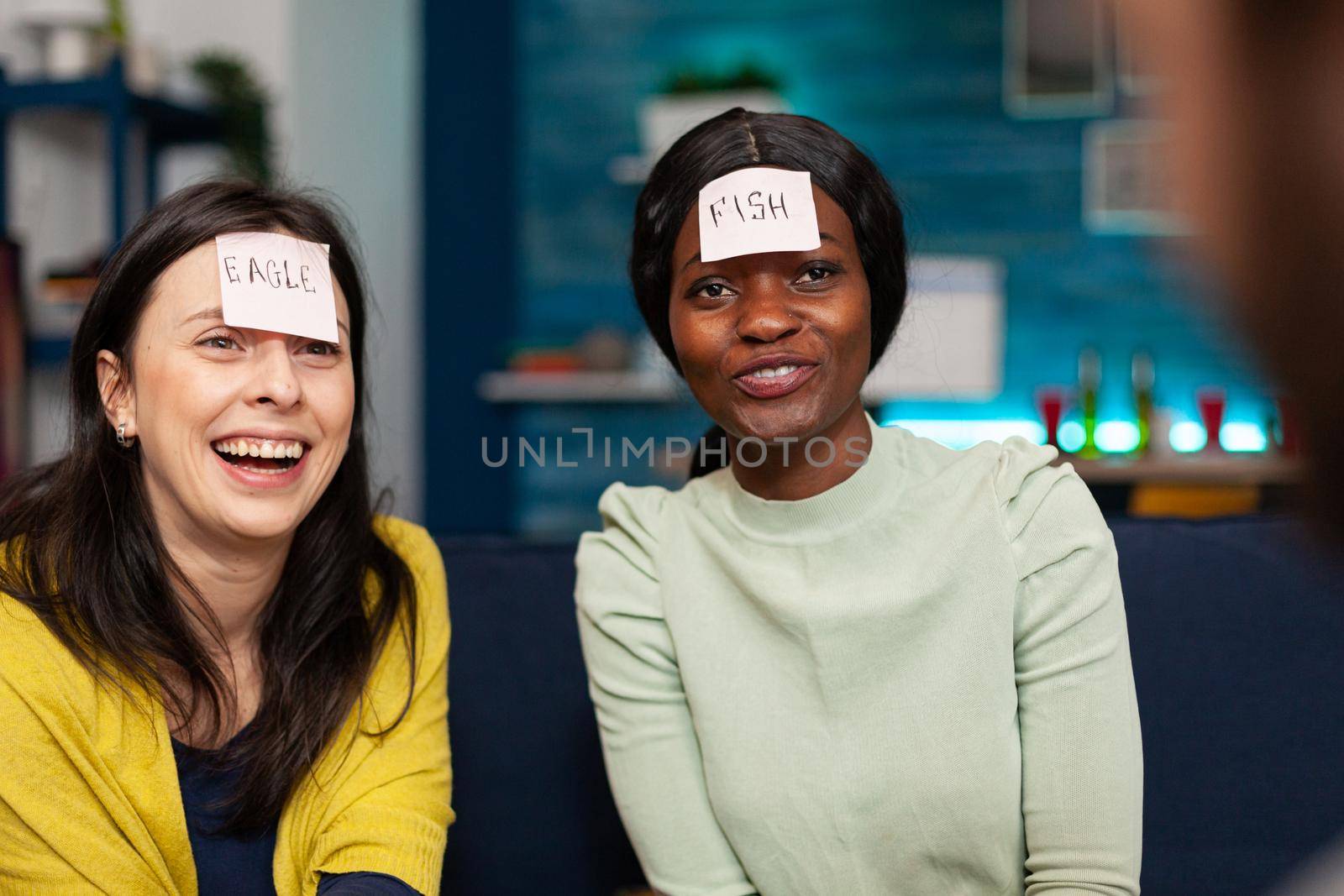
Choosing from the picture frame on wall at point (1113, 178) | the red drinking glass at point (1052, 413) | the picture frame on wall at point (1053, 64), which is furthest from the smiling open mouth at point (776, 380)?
the picture frame on wall at point (1053, 64)

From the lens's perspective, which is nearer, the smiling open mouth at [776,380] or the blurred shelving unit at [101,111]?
the smiling open mouth at [776,380]

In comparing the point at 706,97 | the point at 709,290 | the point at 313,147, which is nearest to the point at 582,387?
the point at 706,97

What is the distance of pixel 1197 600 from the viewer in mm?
1448

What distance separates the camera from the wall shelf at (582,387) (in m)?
4.41

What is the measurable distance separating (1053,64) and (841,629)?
3713 mm

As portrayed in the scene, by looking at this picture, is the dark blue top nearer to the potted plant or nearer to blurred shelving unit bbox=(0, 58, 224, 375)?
blurred shelving unit bbox=(0, 58, 224, 375)

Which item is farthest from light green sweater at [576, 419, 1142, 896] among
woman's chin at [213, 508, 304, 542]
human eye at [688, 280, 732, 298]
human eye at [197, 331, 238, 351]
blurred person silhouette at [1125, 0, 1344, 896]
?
blurred person silhouette at [1125, 0, 1344, 896]

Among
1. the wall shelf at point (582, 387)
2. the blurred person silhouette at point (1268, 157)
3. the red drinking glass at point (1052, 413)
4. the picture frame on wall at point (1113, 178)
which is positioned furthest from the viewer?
the wall shelf at point (582, 387)

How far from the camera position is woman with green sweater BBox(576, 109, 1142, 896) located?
1145 mm

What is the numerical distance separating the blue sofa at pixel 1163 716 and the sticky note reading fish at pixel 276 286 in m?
0.46

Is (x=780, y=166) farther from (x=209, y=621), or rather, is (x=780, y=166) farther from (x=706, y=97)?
(x=706, y=97)

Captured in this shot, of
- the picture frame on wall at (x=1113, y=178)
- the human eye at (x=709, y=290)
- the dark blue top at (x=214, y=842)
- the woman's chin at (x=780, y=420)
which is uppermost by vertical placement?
the picture frame on wall at (x=1113, y=178)

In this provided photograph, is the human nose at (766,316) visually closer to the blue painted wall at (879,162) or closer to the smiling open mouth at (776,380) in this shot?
the smiling open mouth at (776,380)

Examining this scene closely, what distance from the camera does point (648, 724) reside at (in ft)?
4.11
